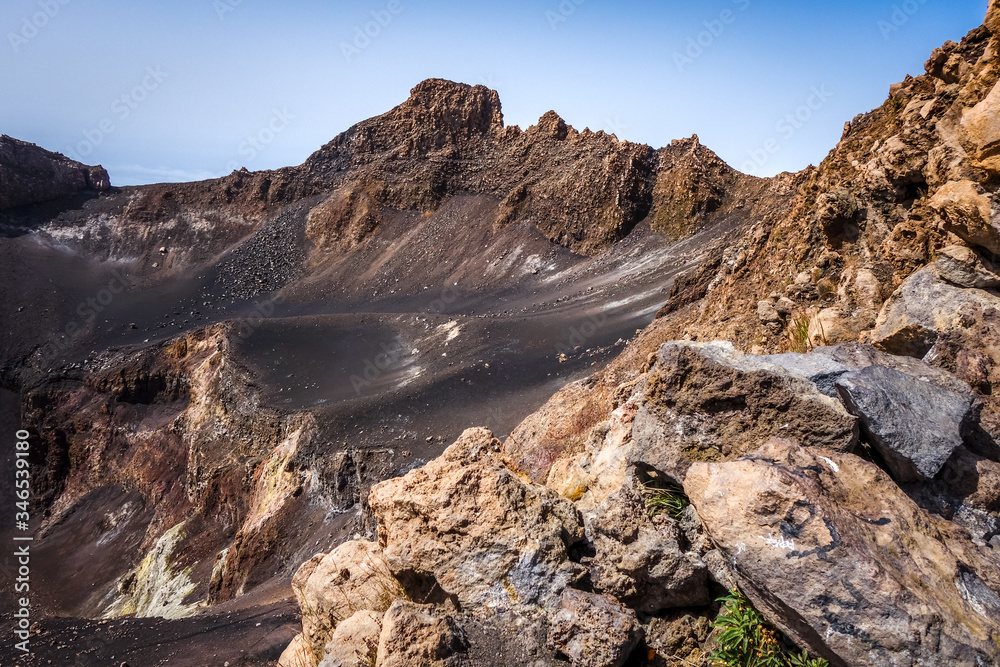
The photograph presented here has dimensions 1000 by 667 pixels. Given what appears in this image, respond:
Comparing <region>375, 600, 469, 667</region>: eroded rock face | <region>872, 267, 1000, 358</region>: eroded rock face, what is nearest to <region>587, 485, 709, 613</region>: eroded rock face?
<region>375, 600, 469, 667</region>: eroded rock face

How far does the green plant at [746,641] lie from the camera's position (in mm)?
4211

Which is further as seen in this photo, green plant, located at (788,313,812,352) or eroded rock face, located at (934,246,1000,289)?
green plant, located at (788,313,812,352)

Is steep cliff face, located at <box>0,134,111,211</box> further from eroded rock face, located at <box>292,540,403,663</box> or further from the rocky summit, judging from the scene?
eroded rock face, located at <box>292,540,403,663</box>

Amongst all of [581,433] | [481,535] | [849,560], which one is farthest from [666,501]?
[581,433]

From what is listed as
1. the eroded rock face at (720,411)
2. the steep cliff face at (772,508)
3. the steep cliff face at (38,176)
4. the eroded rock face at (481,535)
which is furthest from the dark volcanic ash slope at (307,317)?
the eroded rock face at (720,411)

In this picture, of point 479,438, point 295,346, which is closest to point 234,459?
point 295,346

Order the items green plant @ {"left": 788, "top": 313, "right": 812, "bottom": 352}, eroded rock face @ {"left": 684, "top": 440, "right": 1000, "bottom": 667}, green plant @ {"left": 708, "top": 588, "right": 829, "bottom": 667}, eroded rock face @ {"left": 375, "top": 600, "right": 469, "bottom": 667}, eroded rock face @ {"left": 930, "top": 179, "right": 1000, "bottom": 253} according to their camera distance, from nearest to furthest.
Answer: eroded rock face @ {"left": 684, "top": 440, "right": 1000, "bottom": 667} < green plant @ {"left": 708, "top": 588, "right": 829, "bottom": 667} < eroded rock face @ {"left": 375, "top": 600, "right": 469, "bottom": 667} < eroded rock face @ {"left": 930, "top": 179, "right": 1000, "bottom": 253} < green plant @ {"left": 788, "top": 313, "right": 812, "bottom": 352}

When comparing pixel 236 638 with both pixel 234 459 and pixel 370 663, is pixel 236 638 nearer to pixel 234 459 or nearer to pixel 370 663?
pixel 370 663

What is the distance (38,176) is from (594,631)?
66.6 metres

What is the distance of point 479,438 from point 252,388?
1995 centimetres

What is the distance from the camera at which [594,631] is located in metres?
4.61

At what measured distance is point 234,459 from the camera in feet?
71.8

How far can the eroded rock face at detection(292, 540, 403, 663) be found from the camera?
20.0 ft

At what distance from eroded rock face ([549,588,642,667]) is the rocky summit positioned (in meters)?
0.02
